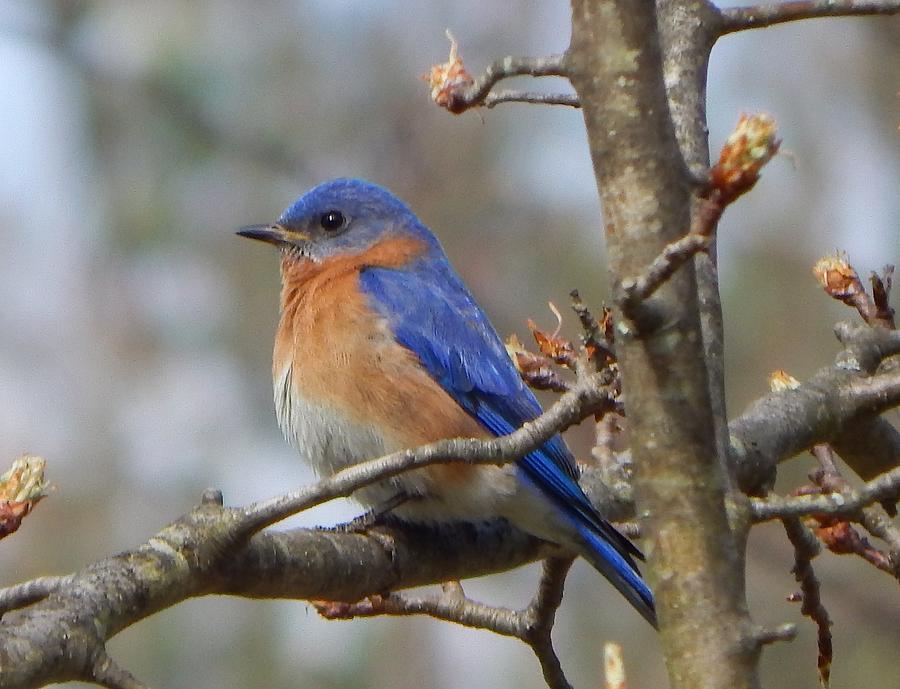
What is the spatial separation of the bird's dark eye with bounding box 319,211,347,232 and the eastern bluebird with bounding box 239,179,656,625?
0.20ft

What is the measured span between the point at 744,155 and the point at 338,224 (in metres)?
3.73

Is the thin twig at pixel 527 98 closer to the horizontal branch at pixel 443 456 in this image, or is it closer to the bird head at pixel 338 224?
the horizontal branch at pixel 443 456

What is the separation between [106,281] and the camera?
12305 millimetres

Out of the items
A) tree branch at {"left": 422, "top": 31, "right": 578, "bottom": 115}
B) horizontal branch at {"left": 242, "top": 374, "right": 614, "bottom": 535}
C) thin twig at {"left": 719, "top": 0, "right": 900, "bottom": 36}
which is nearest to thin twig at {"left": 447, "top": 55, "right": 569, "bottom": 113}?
tree branch at {"left": 422, "top": 31, "right": 578, "bottom": 115}

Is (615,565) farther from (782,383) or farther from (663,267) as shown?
(663,267)

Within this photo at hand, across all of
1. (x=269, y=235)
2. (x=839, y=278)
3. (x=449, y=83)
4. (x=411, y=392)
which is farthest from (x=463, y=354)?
(x=449, y=83)

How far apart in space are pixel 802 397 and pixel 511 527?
1058 mm

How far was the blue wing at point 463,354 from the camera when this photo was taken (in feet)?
16.4

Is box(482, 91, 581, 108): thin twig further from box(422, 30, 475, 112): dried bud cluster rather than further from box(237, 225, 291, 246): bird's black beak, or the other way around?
box(237, 225, 291, 246): bird's black beak

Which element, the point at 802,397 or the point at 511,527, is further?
the point at 511,527

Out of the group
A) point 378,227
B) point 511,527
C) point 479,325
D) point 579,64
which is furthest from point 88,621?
point 378,227

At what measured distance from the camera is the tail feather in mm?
4426

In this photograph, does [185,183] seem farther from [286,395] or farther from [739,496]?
[739,496]

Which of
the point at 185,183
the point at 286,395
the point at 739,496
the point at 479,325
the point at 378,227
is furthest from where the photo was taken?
the point at 185,183
